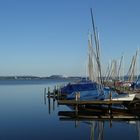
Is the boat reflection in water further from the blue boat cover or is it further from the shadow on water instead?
the blue boat cover

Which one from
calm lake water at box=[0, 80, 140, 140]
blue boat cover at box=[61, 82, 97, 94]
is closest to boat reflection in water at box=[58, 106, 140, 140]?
calm lake water at box=[0, 80, 140, 140]

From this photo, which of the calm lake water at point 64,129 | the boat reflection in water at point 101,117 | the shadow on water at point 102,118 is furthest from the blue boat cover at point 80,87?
the calm lake water at point 64,129

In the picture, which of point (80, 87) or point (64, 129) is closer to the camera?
point (64, 129)

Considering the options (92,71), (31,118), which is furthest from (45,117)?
(92,71)

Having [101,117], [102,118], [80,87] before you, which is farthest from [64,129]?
[80,87]

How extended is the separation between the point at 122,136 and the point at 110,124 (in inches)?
219

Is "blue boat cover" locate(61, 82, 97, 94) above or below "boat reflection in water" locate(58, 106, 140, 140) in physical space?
above

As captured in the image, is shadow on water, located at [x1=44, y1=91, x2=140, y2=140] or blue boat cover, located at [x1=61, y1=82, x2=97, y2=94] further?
blue boat cover, located at [x1=61, y1=82, x2=97, y2=94]

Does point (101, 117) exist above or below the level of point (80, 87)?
below

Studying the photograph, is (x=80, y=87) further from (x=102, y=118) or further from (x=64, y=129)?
(x=64, y=129)

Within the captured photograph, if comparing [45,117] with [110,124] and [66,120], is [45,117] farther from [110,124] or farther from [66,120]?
[110,124]

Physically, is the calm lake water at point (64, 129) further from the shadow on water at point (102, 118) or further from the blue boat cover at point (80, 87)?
the blue boat cover at point (80, 87)

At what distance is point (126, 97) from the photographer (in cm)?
4416

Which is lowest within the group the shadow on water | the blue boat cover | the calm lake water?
the calm lake water
